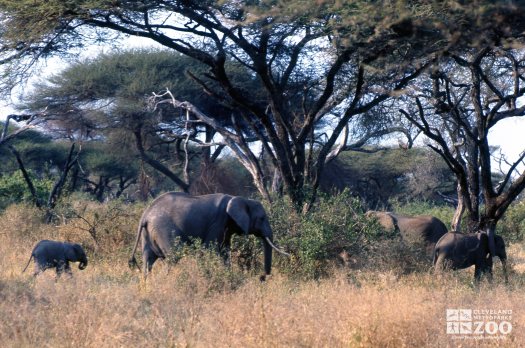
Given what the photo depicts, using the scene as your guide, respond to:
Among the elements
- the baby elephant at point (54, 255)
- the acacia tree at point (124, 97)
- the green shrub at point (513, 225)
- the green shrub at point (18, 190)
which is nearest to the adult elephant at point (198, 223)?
the baby elephant at point (54, 255)

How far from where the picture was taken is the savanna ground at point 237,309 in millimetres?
6621

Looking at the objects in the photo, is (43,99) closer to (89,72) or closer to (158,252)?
(89,72)

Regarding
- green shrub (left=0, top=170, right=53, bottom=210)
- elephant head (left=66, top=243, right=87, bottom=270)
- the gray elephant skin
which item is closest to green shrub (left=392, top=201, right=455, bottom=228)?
the gray elephant skin

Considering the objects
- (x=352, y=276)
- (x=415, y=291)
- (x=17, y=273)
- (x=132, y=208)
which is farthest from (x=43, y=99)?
(x=415, y=291)

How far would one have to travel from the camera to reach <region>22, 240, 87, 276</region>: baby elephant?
1059 cm

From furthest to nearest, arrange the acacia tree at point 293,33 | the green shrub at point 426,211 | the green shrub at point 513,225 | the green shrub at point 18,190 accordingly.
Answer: the green shrub at point 426,211 < the green shrub at point 18,190 < the green shrub at point 513,225 < the acacia tree at point 293,33

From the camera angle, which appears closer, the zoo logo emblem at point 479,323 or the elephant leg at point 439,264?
the zoo logo emblem at point 479,323

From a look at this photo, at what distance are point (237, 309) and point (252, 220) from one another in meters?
4.14

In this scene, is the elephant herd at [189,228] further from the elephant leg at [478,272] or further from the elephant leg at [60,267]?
the elephant leg at [478,272]

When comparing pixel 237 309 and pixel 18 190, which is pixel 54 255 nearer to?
pixel 237 309

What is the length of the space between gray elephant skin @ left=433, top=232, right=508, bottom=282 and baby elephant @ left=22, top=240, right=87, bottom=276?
4.78 m

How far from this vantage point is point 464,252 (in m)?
12.4

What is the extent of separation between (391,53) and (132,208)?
624 centimetres

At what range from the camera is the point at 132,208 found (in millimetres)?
16531
